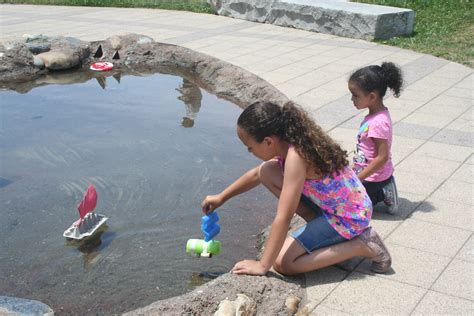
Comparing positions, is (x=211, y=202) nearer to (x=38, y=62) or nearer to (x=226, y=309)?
(x=226, y=309)

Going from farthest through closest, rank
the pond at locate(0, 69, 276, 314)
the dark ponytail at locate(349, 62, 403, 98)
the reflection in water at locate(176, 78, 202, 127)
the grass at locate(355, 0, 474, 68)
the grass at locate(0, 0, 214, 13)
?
the grass at locate(0, 0, 214, 13)
the grass at locate(355, 0, 474, 68)
the reflection in water at locate(176, 78, 202, 127)
the dark ponytail at locate(349, 62, 403, 98)
the pond at locate(0, 69, 276, 314)

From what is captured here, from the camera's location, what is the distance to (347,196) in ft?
11.4

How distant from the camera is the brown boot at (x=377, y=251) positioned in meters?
3.51

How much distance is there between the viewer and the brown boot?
138 inches

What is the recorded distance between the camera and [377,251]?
3514mm

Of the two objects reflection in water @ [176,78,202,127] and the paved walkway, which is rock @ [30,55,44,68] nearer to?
the paved walkway

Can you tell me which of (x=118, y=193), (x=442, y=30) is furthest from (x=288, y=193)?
(x=442, y=30)

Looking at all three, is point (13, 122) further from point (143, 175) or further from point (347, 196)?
point (347, 196)

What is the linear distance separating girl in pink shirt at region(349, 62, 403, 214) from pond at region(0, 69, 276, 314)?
0.85m

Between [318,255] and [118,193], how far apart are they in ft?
6.95

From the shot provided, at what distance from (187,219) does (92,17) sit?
9.62m

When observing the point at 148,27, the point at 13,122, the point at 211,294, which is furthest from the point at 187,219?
the point at 148,27

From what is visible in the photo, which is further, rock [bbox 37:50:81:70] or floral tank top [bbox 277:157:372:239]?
rock [bbox 37:50:81:70]

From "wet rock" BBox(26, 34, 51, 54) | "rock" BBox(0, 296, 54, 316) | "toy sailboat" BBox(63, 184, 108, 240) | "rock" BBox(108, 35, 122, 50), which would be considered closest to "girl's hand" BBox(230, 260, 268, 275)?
"rock" BBox(0, 296, 54, 316)
